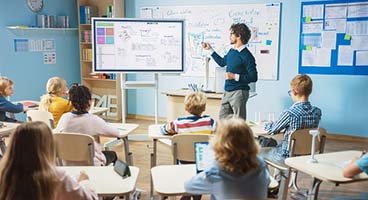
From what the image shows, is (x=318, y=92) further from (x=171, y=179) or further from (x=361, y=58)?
(x=171, y=179)

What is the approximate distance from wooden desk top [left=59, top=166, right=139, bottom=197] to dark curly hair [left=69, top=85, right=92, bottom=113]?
2.58 feet

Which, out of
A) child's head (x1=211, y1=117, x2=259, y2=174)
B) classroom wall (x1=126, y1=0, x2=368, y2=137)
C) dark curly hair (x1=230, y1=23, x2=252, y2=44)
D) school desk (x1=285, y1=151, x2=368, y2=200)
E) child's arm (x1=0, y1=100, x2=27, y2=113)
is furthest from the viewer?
classroom wall (x1=126, y1=0, x2=368, y2=137)

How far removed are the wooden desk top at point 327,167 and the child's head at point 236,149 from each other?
540 millimetres

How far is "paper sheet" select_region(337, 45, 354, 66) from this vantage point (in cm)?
539

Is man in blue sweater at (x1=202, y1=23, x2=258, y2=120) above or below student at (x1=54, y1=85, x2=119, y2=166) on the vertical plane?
above

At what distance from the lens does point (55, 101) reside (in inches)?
156

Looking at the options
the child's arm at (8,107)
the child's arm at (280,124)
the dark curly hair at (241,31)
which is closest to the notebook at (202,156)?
the child's arm at (280,124)

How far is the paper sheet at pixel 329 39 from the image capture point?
5.46m

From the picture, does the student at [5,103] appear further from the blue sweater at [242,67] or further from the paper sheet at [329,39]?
the paper sheet at [329,39]

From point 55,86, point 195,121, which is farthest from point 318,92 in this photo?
point 55,86

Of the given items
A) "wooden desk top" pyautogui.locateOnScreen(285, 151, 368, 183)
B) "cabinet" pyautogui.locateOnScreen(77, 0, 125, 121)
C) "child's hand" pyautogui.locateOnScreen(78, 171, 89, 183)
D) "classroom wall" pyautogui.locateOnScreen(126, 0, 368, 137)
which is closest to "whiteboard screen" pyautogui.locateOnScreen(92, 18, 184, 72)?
"classroom wall" pyautogui.locateOnScreen(126, 0, 368, 137)

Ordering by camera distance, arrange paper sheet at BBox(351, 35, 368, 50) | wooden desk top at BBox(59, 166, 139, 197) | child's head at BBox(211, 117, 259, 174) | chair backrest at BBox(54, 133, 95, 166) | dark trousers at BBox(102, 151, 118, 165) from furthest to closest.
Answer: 1. paper sheet at BBox(351, 35, 368, 50)
2. dark trousers at BBox(102, 151, 118, 165)
3. chair backrest at BBox(54, 133, 95, 166)
4. wooden desk top at BBox(59, 166, 139, 197)
5. child's head at BBox(211, 117, 259, 174)

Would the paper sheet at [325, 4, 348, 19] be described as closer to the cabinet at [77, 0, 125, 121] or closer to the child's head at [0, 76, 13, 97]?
the cabinet at [77, 0, 125, 121]

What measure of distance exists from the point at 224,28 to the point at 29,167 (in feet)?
15.5
